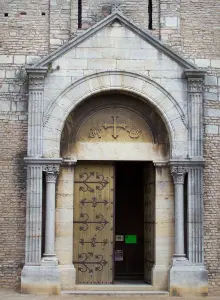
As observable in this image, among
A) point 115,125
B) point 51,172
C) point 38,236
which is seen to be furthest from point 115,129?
point 38,236

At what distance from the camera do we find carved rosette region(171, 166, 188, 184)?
13.0 m

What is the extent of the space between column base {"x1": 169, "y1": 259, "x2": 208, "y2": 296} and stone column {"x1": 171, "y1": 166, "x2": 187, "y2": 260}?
0.30 meters

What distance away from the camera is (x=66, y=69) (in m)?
13.1

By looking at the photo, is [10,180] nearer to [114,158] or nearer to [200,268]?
[114,158]

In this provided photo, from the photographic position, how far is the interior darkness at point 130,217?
52.9ft

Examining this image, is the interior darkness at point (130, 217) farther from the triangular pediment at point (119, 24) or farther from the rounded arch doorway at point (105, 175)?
the triangular pediment at point (119, 24)

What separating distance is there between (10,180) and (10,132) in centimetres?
101

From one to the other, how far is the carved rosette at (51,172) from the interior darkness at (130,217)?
11.3 feet

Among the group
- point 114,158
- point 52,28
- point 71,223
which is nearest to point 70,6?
point 52,28

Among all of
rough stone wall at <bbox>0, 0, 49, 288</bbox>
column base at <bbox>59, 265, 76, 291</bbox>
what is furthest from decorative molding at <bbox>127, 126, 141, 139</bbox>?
column base at <bbox>59, 265, 76, 291</bbox>

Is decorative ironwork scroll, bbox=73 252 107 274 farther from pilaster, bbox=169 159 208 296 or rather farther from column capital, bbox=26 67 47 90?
column capital, bbox=26 67 47 90

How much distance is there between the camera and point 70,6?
13633 millimetres

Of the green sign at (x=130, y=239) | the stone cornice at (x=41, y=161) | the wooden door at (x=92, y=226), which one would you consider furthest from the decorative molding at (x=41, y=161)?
the green sign at (x=130, y=239)

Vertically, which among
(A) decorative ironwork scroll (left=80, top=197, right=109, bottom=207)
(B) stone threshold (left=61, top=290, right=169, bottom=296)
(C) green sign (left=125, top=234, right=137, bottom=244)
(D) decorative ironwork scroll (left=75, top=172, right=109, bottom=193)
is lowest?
(B) stone threshold (left=61, top=290, right=169, bottom=296)
